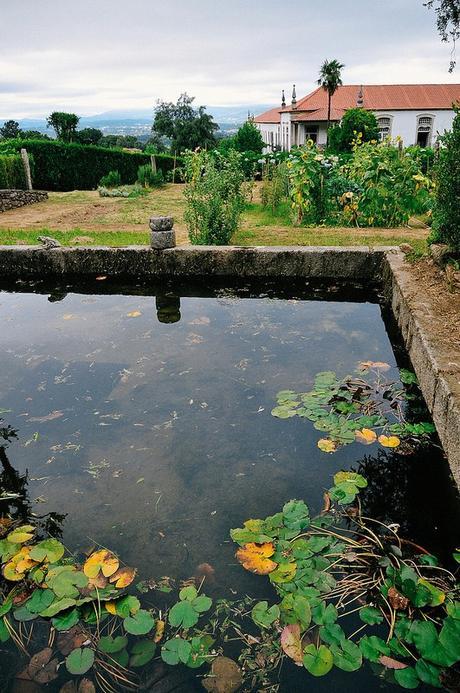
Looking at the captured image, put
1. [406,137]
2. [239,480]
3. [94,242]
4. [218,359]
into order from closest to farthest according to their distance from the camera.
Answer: [239,480]
[218,359]
[94,242]
[406,137]

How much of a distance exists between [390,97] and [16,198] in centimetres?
3604

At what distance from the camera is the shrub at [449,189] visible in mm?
3805

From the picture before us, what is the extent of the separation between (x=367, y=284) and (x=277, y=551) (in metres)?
3.80

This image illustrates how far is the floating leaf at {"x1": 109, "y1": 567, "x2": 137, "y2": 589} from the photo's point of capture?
1.76 m

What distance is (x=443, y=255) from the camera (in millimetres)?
4066

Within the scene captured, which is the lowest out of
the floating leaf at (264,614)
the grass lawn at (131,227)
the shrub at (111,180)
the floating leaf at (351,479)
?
the floating leaf at (264,614)

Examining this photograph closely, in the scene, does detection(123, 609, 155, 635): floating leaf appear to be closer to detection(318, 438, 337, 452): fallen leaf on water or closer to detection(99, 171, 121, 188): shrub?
detection(318, 438, 337, 452): fallen leaf on water

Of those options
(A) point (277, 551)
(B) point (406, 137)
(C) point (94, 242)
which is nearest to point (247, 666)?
(A) point (277, 551)

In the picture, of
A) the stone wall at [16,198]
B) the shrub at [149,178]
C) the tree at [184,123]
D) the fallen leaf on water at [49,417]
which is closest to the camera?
the fallen leaf on water at [49,417]

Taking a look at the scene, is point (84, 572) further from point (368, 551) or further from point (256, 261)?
point (256, 261)

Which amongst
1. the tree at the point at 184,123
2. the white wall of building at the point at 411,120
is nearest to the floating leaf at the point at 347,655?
the white wall of building at the point at 411,120

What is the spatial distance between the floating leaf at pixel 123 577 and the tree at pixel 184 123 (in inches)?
2424

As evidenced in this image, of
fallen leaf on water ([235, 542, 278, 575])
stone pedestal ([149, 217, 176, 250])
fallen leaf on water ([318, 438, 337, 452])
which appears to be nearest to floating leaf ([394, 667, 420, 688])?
fallen leaf on water ([235, 542, 278, 575])

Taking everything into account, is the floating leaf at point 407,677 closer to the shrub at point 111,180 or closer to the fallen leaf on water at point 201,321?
the fallen leaf on water at point 201,321
